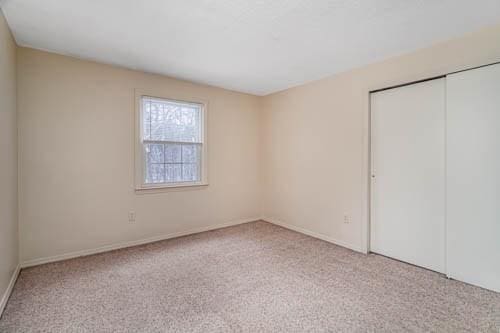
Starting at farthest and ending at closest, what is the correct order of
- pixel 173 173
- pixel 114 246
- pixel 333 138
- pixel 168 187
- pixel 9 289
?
pixel 173 173 → pixel 168 187 → pixel 333 138 → pixel 114 246 → pixel 9 289

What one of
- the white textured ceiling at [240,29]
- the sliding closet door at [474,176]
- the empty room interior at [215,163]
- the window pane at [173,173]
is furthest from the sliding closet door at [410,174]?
the window pane at [173,173]

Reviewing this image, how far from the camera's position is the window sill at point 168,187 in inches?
134

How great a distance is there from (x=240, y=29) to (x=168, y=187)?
7.79 ft

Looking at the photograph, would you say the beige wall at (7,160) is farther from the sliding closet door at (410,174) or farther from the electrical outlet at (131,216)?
the sliding closet door at (410,174)

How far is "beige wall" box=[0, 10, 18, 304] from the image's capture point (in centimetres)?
198

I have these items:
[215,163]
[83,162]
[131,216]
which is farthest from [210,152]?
[83,162]

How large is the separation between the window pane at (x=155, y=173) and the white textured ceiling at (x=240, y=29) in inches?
53.4

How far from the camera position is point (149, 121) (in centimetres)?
349

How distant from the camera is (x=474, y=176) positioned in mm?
2285

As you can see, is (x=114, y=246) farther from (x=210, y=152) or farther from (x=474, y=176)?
(x=474, y=176)

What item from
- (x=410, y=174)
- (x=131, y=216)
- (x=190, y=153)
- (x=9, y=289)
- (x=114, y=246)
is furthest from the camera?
(x=190, y=153)

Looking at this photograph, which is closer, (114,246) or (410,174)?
(410,174)

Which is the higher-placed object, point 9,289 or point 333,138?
point 333,138

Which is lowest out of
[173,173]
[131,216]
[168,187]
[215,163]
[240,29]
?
[131,216]
